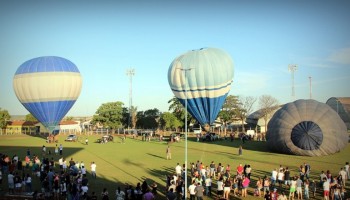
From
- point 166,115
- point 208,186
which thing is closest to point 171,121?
point 166,115

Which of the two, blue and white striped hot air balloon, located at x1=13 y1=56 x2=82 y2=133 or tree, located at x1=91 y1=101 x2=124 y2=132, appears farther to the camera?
tree, located at x1=91 y1=101 x2=124 y2=132

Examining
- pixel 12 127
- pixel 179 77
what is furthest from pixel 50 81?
pixel 12 127

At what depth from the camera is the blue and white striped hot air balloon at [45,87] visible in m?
49.5

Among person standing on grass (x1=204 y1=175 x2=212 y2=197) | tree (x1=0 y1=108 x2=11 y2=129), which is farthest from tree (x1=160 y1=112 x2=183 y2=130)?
person standing on grass (x1=204 y1=175 x2=212 y2=197)

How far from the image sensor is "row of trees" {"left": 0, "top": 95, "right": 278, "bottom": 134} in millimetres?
85750

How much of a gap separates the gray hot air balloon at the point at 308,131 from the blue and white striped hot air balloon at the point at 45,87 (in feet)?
104

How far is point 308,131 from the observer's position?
33.2 meters

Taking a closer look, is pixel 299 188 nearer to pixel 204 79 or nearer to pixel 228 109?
pixel 204 79

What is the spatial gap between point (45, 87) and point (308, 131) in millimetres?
36258

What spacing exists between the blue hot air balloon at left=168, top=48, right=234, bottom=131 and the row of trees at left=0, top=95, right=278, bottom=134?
105 feet

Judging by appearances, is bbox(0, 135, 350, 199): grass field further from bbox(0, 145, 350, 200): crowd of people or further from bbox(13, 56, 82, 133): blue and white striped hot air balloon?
bbox(13, 56, 82, 133): blue and white striped hot air balloon

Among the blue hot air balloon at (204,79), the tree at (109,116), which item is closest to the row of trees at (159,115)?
the tree at (109,116)

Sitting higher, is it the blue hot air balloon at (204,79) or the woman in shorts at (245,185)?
the blue hot air balloon at (204,79)

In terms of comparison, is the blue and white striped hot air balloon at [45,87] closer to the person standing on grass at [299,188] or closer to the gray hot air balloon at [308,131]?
the gray hot air balloon at [308,131]
